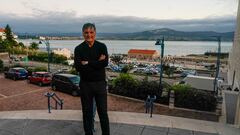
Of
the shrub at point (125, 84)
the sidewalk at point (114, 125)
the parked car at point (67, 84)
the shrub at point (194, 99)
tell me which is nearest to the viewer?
the sidewalk at point (114, 125)

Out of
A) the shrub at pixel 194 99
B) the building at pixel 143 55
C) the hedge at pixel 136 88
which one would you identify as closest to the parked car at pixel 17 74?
the hedge at pixel 136 88

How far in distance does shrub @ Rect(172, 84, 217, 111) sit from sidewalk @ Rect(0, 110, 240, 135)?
6.65 m

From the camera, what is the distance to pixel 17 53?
69.4 metres

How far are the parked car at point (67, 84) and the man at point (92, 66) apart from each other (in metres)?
12.0

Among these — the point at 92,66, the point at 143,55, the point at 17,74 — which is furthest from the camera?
the point at 143,55

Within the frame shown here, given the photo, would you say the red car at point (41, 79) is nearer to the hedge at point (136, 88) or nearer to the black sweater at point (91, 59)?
the hedge at point (136, 88)

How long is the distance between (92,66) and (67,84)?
13.2 meters

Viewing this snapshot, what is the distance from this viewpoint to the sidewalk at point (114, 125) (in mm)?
4375

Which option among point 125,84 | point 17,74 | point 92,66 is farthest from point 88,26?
point 17,74

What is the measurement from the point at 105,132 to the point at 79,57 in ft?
4.03

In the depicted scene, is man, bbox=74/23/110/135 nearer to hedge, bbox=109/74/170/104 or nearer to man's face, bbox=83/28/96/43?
man's face, bbox=83/28/96/43

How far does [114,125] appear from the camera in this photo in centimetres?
477

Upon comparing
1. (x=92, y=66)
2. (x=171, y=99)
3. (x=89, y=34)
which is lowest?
(x=171, y=99)

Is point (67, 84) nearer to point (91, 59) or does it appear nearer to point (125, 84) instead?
point (125, 84)
